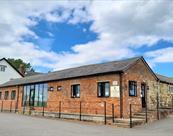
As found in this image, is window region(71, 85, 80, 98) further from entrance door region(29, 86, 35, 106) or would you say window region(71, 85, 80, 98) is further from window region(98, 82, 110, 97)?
entrance door region(29, 86, 35, 106)

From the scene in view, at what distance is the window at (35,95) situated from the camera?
26175 millimetres

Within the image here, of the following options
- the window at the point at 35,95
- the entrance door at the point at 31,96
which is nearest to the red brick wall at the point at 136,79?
the window at the point at 35,95

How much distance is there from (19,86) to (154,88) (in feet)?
52.8

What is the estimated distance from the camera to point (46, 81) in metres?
25.8

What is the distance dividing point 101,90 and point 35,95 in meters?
10.1

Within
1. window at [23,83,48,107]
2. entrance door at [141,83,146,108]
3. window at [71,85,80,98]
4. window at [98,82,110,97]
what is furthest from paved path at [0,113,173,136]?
window at [23,83,48,107]

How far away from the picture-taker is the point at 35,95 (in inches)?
1084

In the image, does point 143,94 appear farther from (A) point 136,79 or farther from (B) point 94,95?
(B) point 94,95

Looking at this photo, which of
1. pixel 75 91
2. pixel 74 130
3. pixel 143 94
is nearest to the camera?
pixel 74 130

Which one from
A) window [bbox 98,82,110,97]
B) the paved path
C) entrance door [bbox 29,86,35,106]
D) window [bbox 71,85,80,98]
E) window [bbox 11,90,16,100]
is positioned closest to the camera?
the paved path

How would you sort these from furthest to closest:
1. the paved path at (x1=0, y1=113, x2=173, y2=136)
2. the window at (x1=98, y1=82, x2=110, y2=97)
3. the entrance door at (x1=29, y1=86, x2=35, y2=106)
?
the entrance door at (x1=29, y1=86, x2=35, y2=106) < the window at (x1=98, y1=82, x2=110, y2=97) < the paved path at (x1=0, y1=113, x2=173, y2=136)

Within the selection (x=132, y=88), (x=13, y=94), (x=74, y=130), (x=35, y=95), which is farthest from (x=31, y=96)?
(x=74, y=130)

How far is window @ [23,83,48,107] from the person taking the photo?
2617cm

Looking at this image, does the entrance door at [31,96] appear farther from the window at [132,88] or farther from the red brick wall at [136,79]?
the red brick wall at [136,79]
